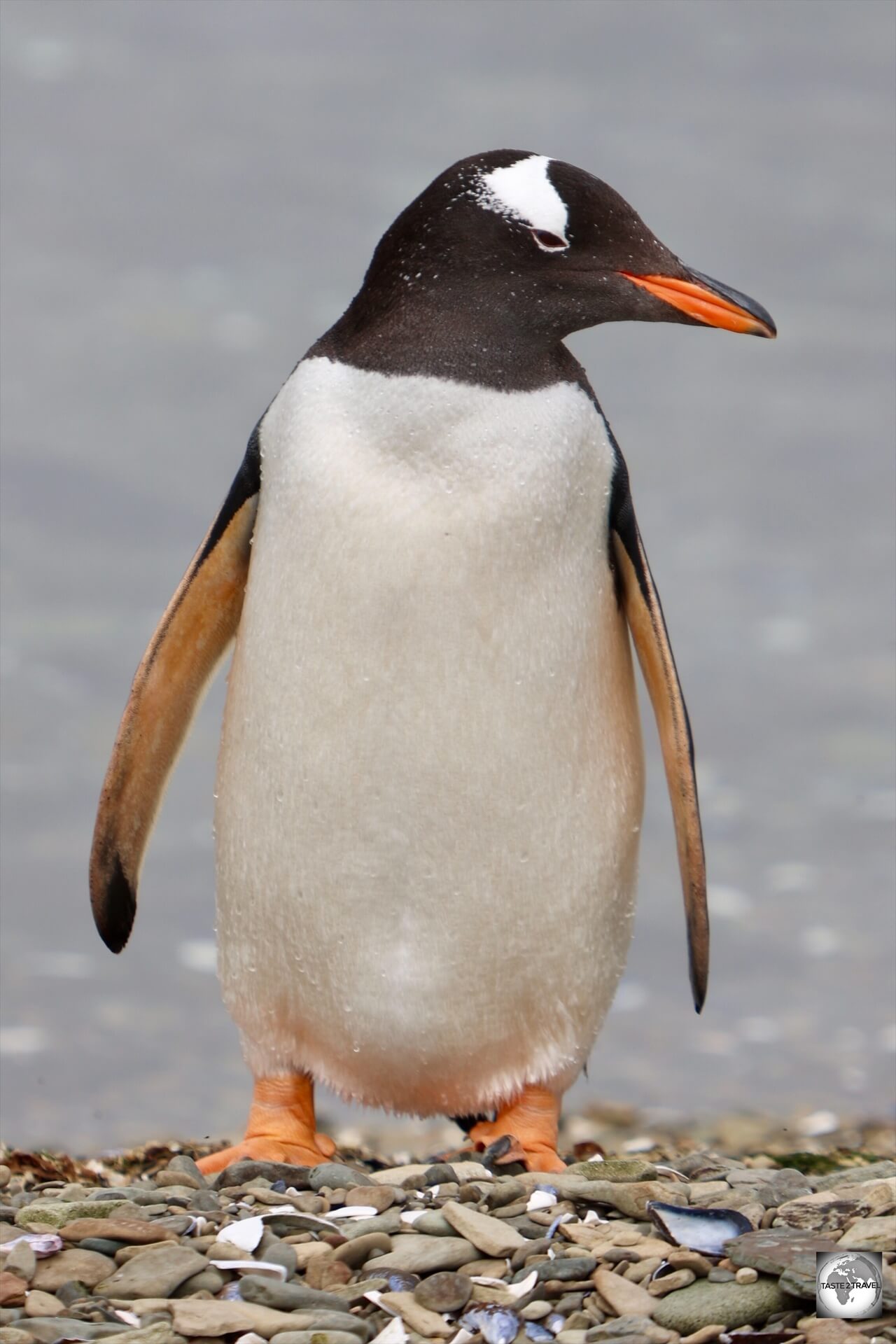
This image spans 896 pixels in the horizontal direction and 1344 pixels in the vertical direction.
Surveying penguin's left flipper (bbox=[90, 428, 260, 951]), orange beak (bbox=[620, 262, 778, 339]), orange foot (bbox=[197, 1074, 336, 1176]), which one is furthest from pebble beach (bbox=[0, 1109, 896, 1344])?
orange beak (bbox=[620, 262, 778, 339])

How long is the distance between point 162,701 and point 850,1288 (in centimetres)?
204

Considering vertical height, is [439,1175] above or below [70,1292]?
above

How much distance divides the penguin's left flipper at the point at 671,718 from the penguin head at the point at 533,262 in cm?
37

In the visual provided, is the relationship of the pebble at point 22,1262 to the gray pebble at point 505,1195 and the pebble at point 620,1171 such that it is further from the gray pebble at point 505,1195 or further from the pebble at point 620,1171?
the pebble at point 620,1171

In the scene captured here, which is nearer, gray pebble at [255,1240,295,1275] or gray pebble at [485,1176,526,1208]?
gray pebble at [255,1240,295,1275]

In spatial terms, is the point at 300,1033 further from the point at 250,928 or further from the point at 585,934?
the point at 585,934

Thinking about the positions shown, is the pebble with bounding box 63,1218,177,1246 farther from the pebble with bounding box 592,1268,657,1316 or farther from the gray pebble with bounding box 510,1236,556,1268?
the pebble with bounding box 592,1268,657,1316

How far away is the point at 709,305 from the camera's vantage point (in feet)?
11.3

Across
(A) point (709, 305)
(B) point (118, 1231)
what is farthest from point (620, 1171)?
(A) point (709, 305)

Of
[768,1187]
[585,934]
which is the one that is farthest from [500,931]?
[768,1187]

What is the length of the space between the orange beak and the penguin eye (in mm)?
131

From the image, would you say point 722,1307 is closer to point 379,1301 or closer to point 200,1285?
point 379,1301

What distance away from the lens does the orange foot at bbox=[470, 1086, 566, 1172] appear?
3.64m

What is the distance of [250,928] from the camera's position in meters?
3.66
